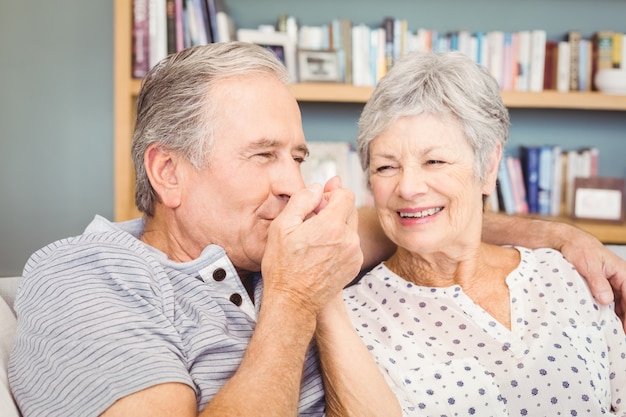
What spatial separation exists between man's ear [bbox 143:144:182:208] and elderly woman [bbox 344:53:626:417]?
46cm

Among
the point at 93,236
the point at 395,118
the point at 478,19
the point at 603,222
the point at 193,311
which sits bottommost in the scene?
the point at 603,222

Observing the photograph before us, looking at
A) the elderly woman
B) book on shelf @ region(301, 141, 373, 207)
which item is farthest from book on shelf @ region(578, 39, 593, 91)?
the elderly woman

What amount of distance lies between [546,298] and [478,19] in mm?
1969

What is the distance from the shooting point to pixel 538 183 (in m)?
3.10

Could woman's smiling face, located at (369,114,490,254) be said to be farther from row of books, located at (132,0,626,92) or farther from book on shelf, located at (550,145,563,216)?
book on shelf, located at (550,145,563,216)

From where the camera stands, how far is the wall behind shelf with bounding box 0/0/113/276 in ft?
10.1

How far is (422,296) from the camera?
60.9 inches

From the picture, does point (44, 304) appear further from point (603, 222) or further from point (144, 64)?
point (603, 222)

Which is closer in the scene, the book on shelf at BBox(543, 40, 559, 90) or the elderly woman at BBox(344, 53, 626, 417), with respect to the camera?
the elderly woman at BBox(344, 53, 626, 417)

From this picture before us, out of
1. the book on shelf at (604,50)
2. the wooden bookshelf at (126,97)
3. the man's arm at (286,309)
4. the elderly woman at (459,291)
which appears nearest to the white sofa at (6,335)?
the man's arm at (286,309)

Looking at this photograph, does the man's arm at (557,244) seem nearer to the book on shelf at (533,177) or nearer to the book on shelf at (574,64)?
the book on shelf at (533,177)

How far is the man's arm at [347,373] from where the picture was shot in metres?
1.23

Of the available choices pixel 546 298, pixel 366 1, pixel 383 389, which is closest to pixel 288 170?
pixel 383 389

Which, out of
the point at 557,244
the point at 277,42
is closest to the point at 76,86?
the point at 277,42
